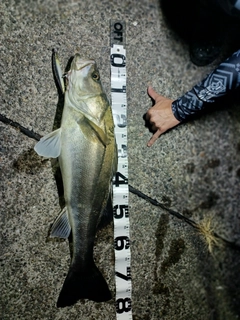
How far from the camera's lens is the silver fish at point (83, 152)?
1529 millimetres

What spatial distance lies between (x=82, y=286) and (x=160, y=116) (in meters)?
1.14

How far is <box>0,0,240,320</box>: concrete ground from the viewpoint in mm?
1706

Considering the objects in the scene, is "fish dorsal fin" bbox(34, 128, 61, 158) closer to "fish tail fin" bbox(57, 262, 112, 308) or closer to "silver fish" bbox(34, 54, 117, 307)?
"silver fish" bbox(34, 54, 117, 307)

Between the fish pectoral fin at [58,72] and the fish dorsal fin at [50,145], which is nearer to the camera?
the fish dorsal fin at [50,145]

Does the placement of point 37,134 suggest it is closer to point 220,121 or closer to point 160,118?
point 160,118

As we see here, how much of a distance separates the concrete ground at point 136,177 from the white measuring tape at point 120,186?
0.05m

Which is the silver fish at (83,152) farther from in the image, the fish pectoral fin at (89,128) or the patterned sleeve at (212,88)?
the patterned sleeve at (212,88)

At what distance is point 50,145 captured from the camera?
5.05ft

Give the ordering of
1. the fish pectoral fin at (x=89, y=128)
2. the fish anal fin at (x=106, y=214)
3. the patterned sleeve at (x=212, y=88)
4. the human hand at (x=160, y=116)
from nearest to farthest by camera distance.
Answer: the fish pectoral fin at (x=89, y=128), the fish anal fin at (x=106, y=214), the patterned sleeve at (x=212, y=88), the human hand at (x=160, y=116)

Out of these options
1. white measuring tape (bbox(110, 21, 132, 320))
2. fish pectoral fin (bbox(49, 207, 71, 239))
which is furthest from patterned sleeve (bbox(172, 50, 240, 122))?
fish pectoral fin (bbox(49, 207, 71, 239))

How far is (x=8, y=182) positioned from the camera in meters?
1.69

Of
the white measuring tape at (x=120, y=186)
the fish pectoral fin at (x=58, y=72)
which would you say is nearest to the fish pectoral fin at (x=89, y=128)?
the fish pectoral fin at (x=58, y=72)

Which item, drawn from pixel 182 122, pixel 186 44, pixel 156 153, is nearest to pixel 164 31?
pixel 186 44

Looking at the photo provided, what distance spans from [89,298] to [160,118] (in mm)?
1179
